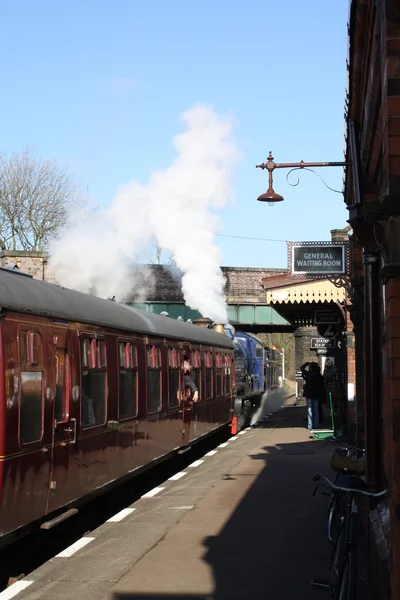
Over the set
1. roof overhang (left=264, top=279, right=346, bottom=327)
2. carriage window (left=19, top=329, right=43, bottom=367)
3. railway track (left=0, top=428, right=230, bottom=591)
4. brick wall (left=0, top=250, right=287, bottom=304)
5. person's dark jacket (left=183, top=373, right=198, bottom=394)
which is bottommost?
railway track (left=0, top=428, right=230, bottom=591)

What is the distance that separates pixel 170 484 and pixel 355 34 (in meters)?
7.74

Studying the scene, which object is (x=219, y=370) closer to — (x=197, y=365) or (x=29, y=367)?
(x=197, y=365)

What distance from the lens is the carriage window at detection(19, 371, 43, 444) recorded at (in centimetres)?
711

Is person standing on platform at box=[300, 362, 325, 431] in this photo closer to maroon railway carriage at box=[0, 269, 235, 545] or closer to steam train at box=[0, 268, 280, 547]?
steam train at box=[0, 268, 280, 547]

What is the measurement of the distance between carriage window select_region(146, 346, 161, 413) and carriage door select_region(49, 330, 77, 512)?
149 inches

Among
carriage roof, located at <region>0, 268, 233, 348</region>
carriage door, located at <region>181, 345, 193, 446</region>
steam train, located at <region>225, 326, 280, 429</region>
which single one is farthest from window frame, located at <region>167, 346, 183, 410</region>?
steam train, located at <region>225, 326, 280, 429</region>

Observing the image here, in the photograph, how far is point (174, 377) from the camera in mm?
14305

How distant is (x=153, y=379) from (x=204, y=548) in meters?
4.46

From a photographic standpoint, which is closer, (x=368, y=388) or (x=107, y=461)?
(x=368, y=388)

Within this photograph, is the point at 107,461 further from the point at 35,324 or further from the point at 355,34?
the point at 355,34

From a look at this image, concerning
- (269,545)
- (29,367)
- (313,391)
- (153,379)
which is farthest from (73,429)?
(313,391)

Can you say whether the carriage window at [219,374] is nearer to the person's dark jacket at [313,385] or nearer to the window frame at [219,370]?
the window frame at [219,370]

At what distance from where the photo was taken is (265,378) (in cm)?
3347

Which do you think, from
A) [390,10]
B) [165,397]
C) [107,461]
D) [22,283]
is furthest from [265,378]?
[390,10]
